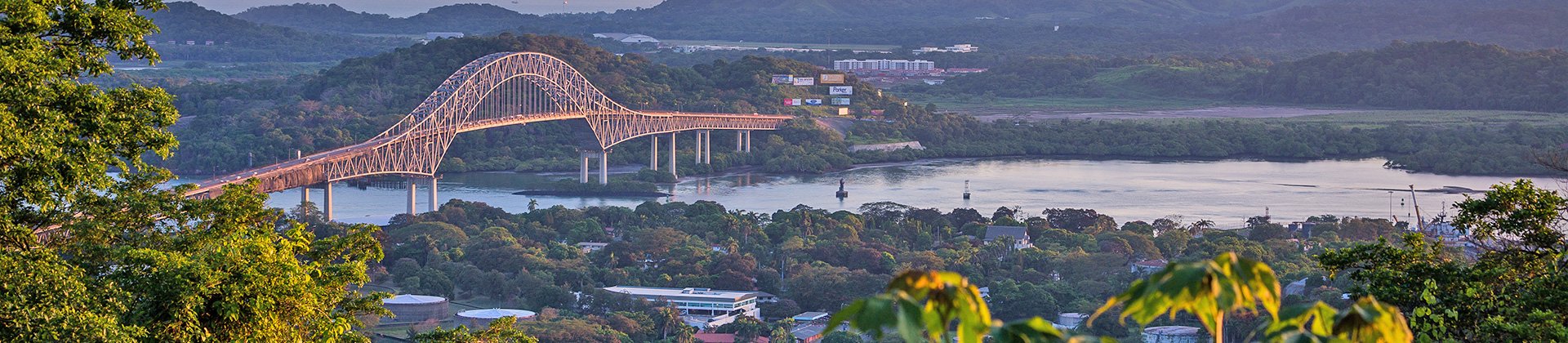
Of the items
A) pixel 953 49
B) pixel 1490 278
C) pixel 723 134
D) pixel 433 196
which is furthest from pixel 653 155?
pixel 953 49

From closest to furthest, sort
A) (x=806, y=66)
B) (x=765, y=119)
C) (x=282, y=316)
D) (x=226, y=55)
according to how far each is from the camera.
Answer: (x=282, y=316) → (x=765, y=119) → (x=806, y=66) → (x=226, y=55)

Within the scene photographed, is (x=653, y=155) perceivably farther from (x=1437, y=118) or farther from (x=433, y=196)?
(x=1437, y=118)

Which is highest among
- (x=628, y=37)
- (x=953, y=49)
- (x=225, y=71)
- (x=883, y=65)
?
(x=628, y=37)

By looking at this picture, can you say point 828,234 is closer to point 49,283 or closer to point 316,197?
point 316,197

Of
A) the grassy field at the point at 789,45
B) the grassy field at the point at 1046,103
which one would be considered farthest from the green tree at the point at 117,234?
the grassy field at the point at 789,45

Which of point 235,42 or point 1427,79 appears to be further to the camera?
point 235,42

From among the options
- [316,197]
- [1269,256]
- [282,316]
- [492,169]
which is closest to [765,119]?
[492,169]

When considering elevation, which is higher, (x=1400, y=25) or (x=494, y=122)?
(x=1400, y=25)
